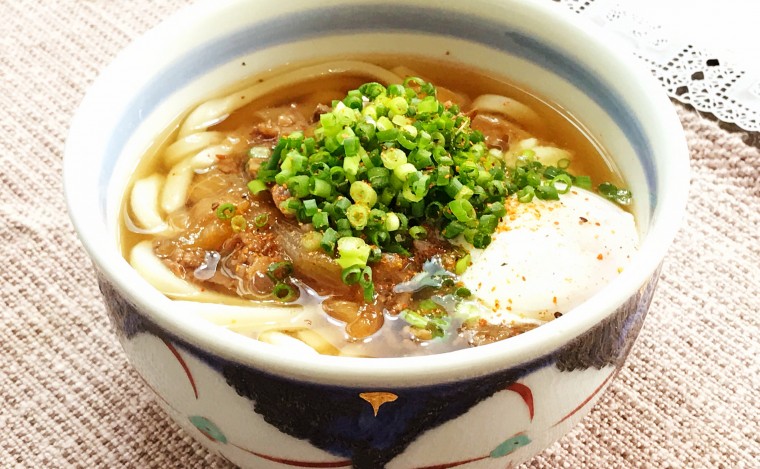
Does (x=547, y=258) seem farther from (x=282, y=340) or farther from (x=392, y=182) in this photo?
(x=282, y=340)

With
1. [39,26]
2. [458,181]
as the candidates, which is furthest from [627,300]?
[39,26]

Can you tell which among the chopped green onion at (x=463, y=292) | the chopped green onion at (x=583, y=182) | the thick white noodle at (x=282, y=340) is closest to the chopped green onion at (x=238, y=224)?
the thick white noodle at (x=282, y=340)

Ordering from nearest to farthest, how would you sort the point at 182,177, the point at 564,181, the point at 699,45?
the point at 564,181, the point at 182,177, the point at 699,45

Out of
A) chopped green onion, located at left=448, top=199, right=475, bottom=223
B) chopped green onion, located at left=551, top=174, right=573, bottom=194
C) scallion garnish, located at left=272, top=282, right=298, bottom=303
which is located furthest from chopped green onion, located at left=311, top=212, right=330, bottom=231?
chopped green onion, located at left=551, top=174, right=573, bottom=194

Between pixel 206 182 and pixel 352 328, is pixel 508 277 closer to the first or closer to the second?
pixel 352 328

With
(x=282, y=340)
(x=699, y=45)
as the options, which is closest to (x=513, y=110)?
(x=282, y=340)

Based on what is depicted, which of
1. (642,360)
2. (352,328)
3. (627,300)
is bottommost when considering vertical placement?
(642,360)

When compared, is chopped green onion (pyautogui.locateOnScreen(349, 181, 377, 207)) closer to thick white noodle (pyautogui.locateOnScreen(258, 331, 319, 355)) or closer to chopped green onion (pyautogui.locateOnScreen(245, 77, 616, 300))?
chopped green onion (pyautogui.locateOnScreen(245, 77, 616, 300))
